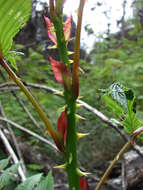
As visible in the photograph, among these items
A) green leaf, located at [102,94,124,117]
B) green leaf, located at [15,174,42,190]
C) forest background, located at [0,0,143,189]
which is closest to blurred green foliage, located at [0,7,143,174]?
forest background, located at [0,0,143,189]

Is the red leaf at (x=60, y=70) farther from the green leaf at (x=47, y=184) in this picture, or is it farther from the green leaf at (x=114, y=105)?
the green leaf at (x=47, y=184)

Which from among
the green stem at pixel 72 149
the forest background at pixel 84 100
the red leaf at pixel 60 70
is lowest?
the forest background at pixel 84 100

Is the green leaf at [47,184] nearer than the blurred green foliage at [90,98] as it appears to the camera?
Yes

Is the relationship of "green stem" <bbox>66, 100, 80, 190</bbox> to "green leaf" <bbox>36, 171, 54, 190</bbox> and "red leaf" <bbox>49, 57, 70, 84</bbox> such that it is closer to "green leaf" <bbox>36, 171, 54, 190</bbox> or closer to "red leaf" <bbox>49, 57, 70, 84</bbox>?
"red leaf" <bbox>49, 57, 70, 84</bbox>

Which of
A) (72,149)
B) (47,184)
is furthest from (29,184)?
(72,149)

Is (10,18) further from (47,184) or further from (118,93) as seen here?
(47,184)

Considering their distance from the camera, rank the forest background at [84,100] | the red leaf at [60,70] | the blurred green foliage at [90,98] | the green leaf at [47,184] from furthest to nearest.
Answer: the blurred green foliage at [90,98] → the forest background at [84,100] → the green leaf at [47,184] → the red leaf at [60,70]

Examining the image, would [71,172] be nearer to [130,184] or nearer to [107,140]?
[130,184]

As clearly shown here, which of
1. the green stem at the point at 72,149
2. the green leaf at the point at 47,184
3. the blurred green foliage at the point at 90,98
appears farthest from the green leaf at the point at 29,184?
the blurred green foliage at the point at 90,98

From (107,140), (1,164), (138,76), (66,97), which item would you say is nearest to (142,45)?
(138,76)
